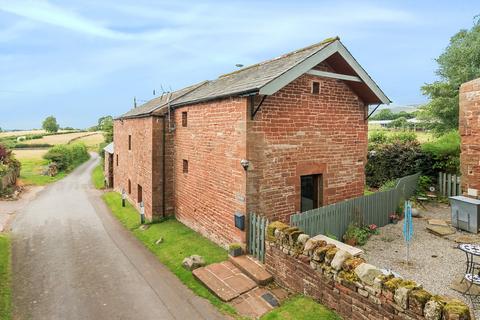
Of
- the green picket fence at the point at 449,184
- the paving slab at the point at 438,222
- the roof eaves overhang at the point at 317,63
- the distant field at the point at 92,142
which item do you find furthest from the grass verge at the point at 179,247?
the distant field at the point at 92,142

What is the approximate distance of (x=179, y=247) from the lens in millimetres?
11422

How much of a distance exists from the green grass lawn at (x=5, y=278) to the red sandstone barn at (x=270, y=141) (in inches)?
222

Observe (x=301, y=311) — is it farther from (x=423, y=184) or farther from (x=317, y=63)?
(x=423, y=184)

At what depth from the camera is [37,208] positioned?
2078 centimetres

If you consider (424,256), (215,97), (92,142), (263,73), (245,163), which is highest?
(263,73)

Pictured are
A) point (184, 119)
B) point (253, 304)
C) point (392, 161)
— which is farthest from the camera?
point (392, 161)

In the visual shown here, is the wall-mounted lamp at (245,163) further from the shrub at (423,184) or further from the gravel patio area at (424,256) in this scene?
the shrub at (423,184)

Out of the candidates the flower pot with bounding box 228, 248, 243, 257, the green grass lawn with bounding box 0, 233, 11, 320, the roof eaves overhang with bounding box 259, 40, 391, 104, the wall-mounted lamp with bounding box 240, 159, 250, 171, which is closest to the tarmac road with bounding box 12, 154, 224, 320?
the green grass lawn with bounding box 0, 233, 11, 320

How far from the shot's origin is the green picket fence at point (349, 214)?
30.4 ft

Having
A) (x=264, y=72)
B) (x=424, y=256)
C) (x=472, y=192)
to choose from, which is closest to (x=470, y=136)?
(x=472, y=192)

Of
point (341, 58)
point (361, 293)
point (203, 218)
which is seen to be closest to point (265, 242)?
point (361, 293)

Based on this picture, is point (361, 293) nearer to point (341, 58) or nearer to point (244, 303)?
point (244, 303)

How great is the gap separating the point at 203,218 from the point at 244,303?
4960 millimetres

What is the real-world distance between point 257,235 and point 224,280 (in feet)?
5.13
